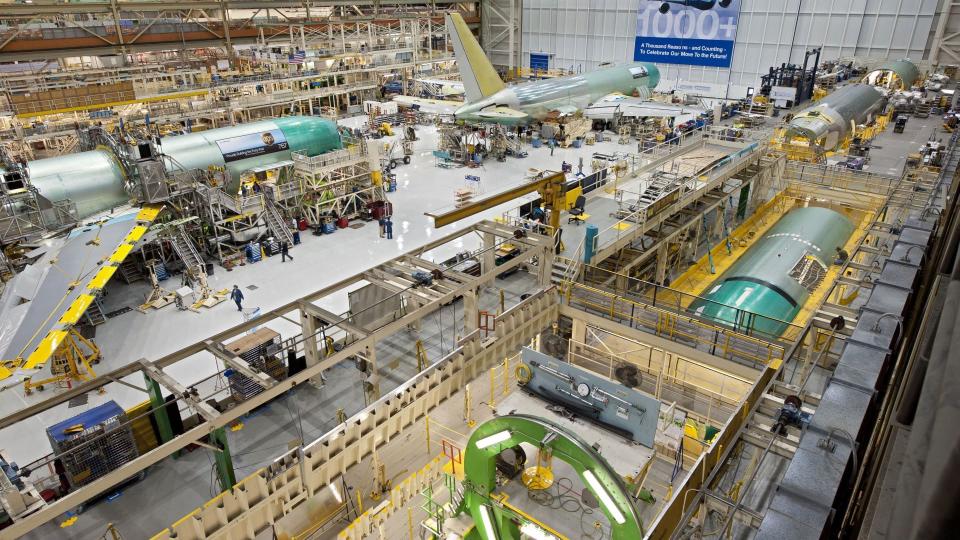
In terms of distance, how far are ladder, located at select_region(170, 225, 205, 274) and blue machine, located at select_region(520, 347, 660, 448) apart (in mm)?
16013

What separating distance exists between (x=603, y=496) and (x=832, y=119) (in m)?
31.7

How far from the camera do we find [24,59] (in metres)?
44.6

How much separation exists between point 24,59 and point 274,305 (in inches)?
1495

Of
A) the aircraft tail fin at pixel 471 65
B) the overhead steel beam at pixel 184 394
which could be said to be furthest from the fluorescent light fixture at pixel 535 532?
the aircraft tail fin at pixel 471 65

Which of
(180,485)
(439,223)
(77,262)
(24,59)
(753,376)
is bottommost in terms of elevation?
(180,485)

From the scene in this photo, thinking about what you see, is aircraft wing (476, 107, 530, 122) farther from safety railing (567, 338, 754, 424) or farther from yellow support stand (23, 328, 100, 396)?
yellow support stand (23, 328, 100, 396)

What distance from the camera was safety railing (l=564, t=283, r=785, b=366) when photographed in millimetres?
16891

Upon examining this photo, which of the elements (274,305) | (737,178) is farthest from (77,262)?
(737,178)

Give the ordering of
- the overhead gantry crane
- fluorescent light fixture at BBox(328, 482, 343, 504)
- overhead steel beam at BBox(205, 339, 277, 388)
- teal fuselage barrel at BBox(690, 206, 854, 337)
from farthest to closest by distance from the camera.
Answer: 1. teal fuselage barrel at BBox(690, 206, 854, 337)
2. the overhead gantry crane
3. fluorescent light fixture at BBox(328, 482, 343, 504)
4. overhead steel beam at BBox(205, 339, 277, 388)

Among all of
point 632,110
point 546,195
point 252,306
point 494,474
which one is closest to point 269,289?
point 252,306

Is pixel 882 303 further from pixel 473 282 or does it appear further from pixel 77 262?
pixel 77 262

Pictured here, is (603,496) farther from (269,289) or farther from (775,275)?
(269,289)

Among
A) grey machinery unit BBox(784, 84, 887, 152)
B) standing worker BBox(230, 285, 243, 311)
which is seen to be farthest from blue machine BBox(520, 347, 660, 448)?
grey machinery unit BBox(784, 84, 887, 152)

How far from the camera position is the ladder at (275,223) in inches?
1105
